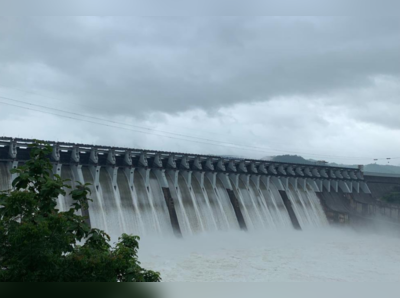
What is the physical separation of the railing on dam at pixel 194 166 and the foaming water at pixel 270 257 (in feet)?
19.7

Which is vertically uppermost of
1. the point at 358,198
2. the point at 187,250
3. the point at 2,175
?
the point at 2,175

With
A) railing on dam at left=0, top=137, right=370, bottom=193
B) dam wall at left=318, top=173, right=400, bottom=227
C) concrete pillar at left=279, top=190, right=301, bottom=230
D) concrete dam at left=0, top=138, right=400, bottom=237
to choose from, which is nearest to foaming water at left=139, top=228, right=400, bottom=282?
concrete pillar at left=279, top=190, right=301, bottom=230

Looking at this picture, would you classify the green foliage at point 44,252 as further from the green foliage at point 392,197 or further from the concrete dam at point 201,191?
the green foliage at point 392,197

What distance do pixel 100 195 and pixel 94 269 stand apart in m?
20.5

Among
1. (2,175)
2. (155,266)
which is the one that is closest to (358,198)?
(155,266)

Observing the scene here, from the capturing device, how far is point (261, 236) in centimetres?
2909

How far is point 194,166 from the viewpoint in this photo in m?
31.3

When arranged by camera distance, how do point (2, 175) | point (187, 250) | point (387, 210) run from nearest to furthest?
point (2, 175)
point (187, 250)
point (387, 210)

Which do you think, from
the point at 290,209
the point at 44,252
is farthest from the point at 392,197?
the point at 44,252

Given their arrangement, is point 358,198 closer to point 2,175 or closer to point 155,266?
point 155,266

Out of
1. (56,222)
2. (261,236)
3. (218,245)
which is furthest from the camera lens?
(261,236)

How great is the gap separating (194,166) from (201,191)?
2.33 metres

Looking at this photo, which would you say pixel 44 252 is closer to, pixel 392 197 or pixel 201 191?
pixel 201 191

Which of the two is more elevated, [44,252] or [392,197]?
[392,197]
